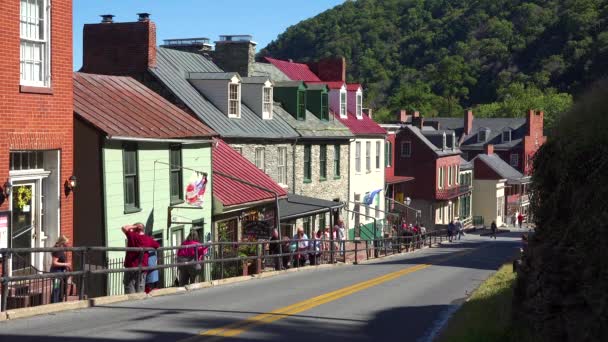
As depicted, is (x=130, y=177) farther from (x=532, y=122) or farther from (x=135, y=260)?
(x=532, y=122)

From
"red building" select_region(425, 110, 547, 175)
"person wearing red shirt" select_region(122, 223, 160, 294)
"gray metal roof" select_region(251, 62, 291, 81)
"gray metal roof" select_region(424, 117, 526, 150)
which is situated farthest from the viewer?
"gray metal roof" select_region(424, 117, 526, 150)

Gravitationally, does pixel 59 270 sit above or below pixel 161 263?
above

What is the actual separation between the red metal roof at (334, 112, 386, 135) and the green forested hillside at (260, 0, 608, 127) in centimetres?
8593

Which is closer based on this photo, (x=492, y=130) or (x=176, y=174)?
(x=176, y=174)

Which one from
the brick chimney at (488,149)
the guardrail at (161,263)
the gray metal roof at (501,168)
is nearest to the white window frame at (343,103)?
the guardrail at (161,263)

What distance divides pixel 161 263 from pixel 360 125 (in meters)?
28.1

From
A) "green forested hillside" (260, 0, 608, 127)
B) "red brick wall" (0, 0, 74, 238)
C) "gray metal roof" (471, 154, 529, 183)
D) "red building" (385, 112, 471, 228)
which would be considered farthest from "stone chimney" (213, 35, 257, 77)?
"green forested hillside" (260, 0, 608, 127)

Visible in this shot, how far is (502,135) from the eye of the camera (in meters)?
97.6

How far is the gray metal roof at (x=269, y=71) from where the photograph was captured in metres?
41.9

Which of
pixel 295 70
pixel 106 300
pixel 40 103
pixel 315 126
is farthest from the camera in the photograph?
pixel 295 70

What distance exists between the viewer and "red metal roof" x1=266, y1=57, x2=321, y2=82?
158 ft

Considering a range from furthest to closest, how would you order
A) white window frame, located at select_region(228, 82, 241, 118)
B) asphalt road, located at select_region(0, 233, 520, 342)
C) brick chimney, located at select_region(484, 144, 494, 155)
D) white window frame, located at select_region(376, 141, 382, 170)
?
brick chimney, located at select_region(484, 144, 494, 155) → white window frame, located at select_region(376, 141, 382, 170) → white window frame, located at select_region(228, 82, 241, 118) → asphalt road, located at select_region(0, 233, 520, 342)

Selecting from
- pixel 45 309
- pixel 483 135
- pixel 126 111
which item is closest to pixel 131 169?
pixel 126 111

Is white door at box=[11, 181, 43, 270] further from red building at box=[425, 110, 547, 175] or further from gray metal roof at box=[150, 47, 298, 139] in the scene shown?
red building at box=[425, 110, 547, 175]
